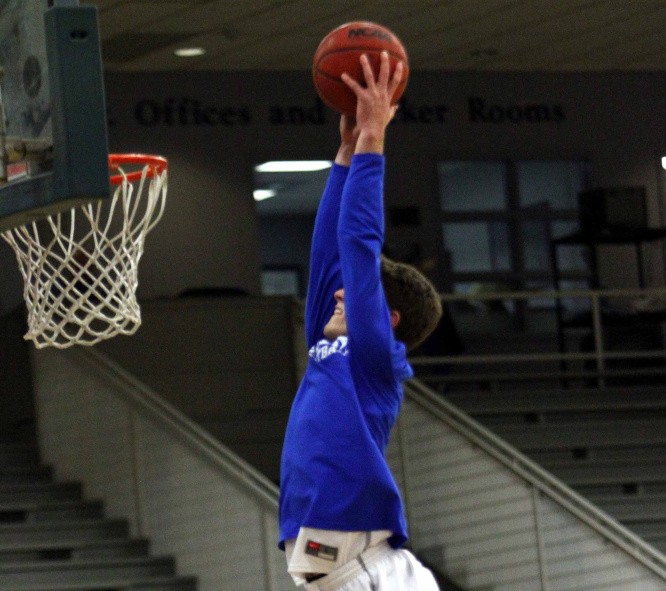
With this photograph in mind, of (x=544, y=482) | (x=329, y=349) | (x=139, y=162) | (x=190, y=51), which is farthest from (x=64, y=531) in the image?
(x=329, y=349)

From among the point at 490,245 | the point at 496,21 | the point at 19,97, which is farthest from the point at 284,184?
the point at 19,97

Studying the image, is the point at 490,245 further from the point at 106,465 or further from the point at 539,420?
the point at 106,465

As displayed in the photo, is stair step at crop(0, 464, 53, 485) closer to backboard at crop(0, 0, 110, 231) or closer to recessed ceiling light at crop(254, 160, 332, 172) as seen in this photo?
recessed ceiling light at crop(254, 160, 332, 172)

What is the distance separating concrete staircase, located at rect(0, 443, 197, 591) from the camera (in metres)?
11.2

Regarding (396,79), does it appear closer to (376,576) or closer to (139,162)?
(376,576)

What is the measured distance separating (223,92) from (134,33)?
246 cm

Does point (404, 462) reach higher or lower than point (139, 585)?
higher

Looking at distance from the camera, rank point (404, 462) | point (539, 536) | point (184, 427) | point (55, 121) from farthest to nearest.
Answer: point (404, 462) < point (184, 427) < point (539, 536) < point (55, 121)

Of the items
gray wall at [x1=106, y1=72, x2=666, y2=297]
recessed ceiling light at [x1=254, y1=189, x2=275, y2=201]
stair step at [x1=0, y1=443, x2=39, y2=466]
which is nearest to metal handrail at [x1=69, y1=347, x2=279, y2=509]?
stair step at [x1=0, y1=443, x2=39, y2=466]

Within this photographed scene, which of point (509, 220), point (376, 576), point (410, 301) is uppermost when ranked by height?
point (509, 220)

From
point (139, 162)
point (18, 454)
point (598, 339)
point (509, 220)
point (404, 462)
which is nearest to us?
point (139, 162)

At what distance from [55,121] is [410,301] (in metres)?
1.22

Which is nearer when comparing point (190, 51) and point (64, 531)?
point (64, 531)

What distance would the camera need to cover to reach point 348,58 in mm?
4207
